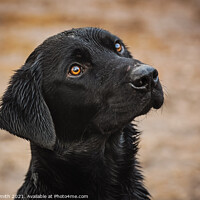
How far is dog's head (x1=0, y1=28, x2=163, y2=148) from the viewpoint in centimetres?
408

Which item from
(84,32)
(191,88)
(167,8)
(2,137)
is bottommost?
(84,32)

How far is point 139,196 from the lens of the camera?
452cm

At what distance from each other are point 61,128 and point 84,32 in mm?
964

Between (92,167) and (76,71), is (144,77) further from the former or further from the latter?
(92,167)

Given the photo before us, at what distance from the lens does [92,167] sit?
14.5 ft

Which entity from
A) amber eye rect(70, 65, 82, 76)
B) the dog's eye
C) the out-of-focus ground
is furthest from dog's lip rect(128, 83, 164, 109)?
the out-of-focus ground

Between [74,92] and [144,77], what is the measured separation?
2.39 feet

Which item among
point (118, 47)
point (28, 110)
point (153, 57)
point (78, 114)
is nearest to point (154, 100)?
point (78, 114)

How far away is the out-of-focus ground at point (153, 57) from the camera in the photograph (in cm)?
729

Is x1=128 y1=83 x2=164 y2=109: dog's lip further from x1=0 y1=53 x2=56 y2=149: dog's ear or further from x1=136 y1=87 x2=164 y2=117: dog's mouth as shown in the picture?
x1=0 y1=53 x2=56 y2=149: dog's ear

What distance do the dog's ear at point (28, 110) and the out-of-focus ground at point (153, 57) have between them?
1634 mm

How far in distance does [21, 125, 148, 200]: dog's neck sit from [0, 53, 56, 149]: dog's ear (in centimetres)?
27

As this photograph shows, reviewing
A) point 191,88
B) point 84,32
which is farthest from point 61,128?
point 191,88

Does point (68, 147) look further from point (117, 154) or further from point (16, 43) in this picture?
point (16, 43)
